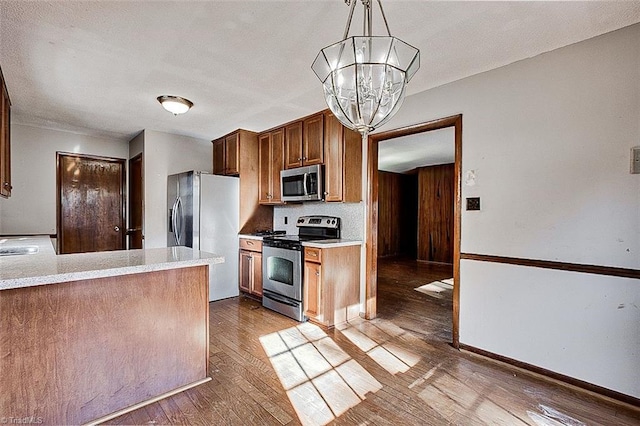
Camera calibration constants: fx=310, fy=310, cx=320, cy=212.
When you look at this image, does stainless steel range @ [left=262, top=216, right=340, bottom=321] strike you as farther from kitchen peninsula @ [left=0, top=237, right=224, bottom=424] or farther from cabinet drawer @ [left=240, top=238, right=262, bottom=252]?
kitchen peninsula @ [left=0, top=237, right=224, bottom=424]

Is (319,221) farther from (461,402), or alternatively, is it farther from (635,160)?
(635,160)

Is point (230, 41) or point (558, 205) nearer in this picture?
point (230, 41)

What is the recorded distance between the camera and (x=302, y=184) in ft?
12.4

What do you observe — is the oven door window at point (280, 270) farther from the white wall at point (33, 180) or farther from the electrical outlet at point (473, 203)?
the white wall at point (33, 180)

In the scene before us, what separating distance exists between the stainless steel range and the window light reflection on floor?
1.54ft

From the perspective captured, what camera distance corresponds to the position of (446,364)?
2445mm

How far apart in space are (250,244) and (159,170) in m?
1.74

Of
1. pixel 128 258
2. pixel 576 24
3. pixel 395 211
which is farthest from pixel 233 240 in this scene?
pixel 395 211

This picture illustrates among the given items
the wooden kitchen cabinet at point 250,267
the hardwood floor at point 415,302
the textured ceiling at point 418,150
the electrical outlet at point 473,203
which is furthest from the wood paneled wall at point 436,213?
the wooden kitchen cabinet at point 250,267

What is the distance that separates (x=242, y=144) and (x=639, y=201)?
4.11 metres

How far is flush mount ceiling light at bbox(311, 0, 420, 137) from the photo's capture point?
1.37 metres

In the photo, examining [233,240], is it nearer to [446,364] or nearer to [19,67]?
[19,67]

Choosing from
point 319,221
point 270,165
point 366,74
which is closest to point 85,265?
point 366,74

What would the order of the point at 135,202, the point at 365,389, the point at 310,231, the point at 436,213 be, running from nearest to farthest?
the point at 365,389 → the point at 310,231 → the point at 135,202 → the point at 436,213
